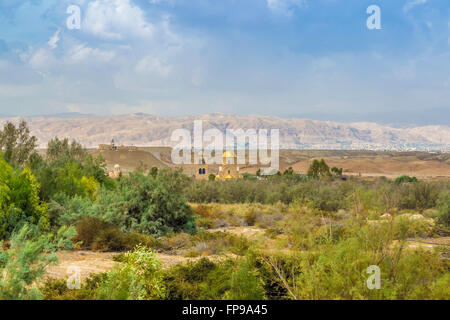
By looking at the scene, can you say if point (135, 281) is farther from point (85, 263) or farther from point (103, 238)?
point (103, 238)

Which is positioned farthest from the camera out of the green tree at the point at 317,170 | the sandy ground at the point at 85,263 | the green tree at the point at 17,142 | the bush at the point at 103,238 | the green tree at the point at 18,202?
the green tree at the point at 317,170

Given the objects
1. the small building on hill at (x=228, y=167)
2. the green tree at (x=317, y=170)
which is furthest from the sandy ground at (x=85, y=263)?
the small building on hill at (x=228, y=167)

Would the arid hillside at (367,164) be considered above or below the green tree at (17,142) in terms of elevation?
below

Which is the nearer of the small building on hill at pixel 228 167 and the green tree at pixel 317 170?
the green tree at pixel 317 170

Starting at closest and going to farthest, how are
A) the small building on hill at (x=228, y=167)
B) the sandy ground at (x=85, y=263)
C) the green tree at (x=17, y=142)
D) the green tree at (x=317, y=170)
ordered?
the sandy ground at (x=85, y=263), the green tree at (x=17, y=142), the green tree at (x=317, y=170), the small building on hill at (x=228, y=167)

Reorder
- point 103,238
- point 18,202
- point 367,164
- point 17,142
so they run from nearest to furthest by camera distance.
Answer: point 103,238
point 18,202
point 17,142
point 367,164

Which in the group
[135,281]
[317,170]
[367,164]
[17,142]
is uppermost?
[17,142]

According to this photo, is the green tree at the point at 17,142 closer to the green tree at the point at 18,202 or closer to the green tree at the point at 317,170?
the green tree at the point at 18,202

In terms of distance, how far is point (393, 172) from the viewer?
8038 centimetres

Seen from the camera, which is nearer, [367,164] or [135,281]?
[135,281]

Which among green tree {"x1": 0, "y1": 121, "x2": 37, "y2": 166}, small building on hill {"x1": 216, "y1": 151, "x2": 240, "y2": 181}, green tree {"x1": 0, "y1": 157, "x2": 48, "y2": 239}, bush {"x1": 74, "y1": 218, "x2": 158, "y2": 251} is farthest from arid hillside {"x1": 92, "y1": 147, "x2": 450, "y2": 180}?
green tree {"x1": 0, "y1": 157, "x2": 48, "y2": 239}

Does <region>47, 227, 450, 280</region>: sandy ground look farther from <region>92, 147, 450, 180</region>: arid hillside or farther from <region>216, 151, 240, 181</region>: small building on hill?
<region>92, 147, 450, 180</region>: arid hillside

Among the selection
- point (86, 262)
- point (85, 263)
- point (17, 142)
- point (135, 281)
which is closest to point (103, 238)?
point (86, 262)
